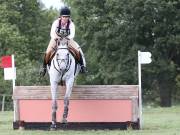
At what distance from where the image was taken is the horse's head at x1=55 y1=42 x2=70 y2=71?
41.5 feet

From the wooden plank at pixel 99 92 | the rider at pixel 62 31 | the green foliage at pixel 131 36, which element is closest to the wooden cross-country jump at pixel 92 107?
the wooden plank at pixel 99 92

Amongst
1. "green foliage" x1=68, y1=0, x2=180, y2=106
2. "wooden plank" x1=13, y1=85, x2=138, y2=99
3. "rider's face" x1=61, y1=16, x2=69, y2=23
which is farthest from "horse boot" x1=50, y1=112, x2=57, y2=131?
"green foliage" x1=68, y1=0, x2=180, y2=106

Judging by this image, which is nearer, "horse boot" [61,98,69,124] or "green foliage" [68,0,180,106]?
"horse boot" [61,98,69,124]

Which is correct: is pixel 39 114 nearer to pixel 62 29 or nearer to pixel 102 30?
pixel 62 29

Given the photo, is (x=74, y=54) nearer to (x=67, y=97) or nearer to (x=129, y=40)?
(x=67, y=97)

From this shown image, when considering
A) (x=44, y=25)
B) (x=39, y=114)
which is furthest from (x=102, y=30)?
(x=39, y=114)

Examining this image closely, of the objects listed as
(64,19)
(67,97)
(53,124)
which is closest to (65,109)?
(67,97)

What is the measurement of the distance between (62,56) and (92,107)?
57.8 inches

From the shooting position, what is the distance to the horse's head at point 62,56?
498 inches

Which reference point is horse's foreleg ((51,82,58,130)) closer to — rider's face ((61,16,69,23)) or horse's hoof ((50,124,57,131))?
horse's hoof ((50,124,57,131))

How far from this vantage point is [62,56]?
41.4 ft

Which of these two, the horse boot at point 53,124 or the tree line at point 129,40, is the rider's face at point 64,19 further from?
the tree line at point 129,40

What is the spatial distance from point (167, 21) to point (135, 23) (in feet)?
7.37

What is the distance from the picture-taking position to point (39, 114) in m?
13.6
